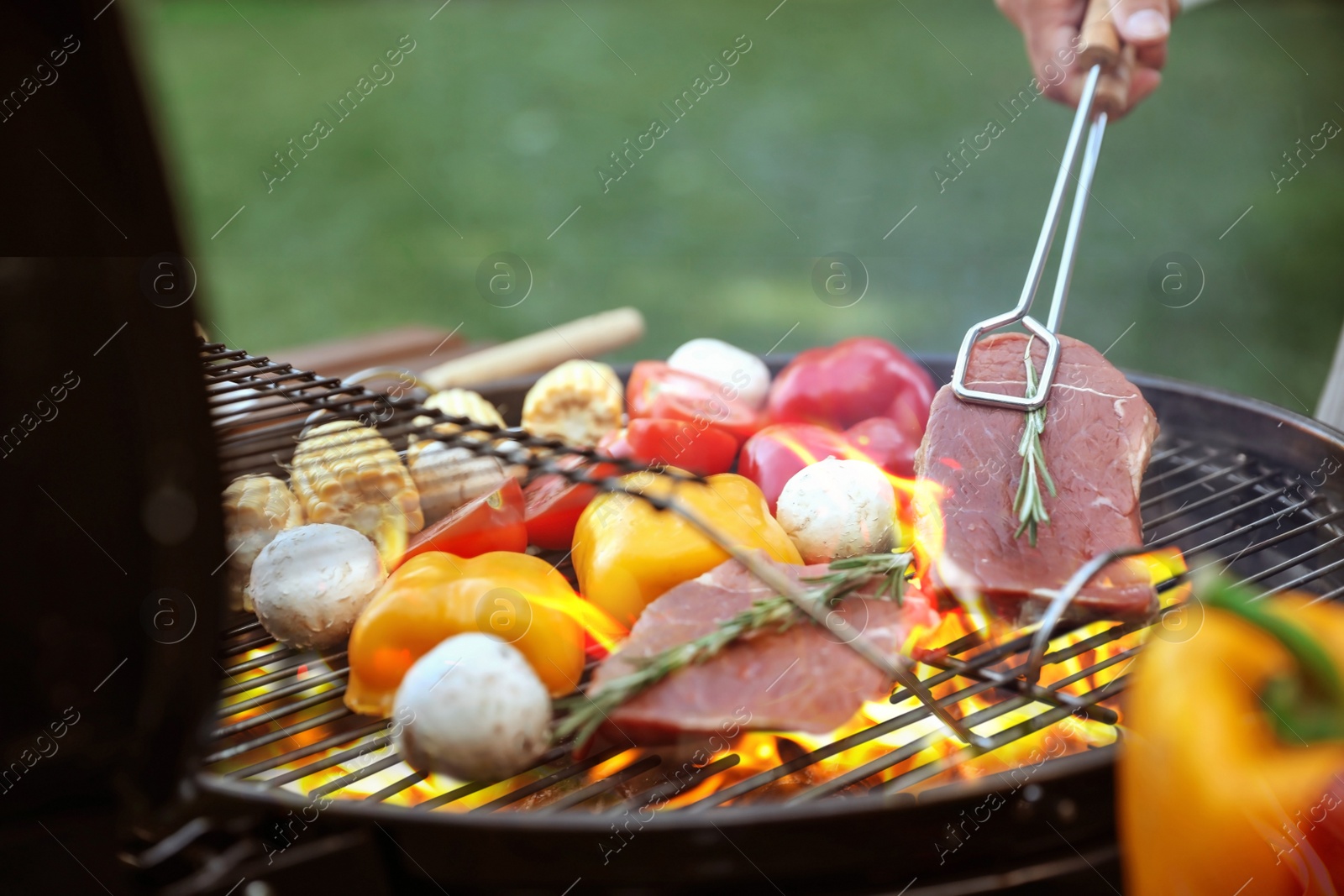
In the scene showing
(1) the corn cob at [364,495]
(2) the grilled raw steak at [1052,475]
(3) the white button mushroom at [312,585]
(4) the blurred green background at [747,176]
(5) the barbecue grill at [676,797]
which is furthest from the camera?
(4) the blurred green background at [747,176]

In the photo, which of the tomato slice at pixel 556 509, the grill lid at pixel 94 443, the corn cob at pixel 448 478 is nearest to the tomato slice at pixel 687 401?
the tomato slice at pixel 556 509

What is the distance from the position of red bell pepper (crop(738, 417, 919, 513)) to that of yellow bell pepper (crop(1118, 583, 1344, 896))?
953mm

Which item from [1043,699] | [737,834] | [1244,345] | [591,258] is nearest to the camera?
[737,834]

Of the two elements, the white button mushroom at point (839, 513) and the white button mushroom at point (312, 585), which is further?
the white button mushroom at point (839, 513)

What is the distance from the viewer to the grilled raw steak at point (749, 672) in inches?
59.6

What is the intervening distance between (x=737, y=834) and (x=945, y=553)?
0.66 m

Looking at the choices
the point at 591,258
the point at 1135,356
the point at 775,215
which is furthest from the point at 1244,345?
the point at 591,258

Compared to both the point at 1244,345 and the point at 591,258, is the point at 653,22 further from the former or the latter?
the point at 1244,345

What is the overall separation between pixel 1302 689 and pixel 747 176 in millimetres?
A: 6488

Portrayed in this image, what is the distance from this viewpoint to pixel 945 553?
68.6 inches

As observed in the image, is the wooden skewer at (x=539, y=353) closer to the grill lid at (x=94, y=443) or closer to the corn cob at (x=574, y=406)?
the corn cob at (x=574, y=406)

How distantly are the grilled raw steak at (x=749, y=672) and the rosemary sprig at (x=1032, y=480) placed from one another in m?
0.25

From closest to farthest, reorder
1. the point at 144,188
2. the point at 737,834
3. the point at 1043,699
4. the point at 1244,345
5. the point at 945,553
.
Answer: the point at 144,188
the point at 737,834
the point at 1043,699
the point at 945,553
the point at 1244,345

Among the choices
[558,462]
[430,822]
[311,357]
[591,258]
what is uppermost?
[591,258]
